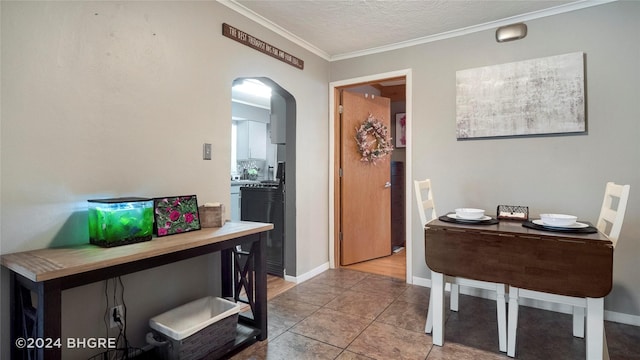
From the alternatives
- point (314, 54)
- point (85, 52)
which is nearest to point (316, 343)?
point (85, 52)

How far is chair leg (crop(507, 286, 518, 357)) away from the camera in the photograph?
183cm

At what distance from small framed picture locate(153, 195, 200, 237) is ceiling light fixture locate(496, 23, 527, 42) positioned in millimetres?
2731

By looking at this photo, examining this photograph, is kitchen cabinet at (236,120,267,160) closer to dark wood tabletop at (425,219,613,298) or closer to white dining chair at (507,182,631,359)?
dark wood tabletop at (425,219,613,298)

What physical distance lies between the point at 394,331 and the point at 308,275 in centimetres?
125

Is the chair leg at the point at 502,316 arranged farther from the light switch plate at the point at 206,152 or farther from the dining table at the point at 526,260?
the light switch plate at the point at 206,152

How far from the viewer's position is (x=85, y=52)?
1580 millimetres

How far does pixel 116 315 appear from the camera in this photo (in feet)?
5.64

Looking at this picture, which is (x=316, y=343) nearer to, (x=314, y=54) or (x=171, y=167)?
(x=171, y=167)

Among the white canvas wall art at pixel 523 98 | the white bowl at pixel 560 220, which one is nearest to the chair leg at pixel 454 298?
the white bowl at pixel 560 220

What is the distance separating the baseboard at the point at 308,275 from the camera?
3113 mm

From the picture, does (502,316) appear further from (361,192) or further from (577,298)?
(361,192)

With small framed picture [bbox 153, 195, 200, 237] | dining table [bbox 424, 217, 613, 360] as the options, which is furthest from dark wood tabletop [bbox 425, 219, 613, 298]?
small framed picture [bbox 153, 195, 200, 237]

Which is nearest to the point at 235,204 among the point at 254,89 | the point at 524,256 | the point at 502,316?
the point at 254,89

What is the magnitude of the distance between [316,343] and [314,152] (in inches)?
74.0
